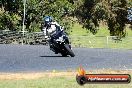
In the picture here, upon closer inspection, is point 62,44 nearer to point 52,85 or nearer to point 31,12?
point 52,85

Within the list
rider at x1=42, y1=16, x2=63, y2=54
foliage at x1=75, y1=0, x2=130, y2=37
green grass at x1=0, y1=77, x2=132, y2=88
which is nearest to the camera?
green grass at x1=0, y1=77, x2=132, y2=88

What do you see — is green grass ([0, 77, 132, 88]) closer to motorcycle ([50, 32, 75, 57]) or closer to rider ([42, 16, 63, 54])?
rider ([42, 16, 63, 54])

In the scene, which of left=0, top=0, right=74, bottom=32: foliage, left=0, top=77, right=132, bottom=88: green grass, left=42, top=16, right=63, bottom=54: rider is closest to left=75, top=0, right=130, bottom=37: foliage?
left=0, top=0, right=74, bottom=32: foliage

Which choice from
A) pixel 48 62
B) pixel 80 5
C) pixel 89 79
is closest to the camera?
pixel 89 79

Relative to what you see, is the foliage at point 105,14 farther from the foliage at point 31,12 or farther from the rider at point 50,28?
the rider at point 50,28

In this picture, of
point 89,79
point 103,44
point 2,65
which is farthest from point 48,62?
point 103,44

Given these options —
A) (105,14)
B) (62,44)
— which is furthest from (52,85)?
(105,14)

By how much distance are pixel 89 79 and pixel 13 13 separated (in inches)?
1682

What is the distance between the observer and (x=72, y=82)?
11.9m

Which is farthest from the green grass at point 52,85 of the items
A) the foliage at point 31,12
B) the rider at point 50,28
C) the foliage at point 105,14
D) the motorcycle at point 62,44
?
the foliage at point 105,14

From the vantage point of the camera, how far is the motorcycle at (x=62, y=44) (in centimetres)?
2159

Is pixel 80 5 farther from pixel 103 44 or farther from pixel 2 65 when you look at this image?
pixel 2 65

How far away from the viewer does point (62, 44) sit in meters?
21.6

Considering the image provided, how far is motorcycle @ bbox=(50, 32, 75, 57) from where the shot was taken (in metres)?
21.6
